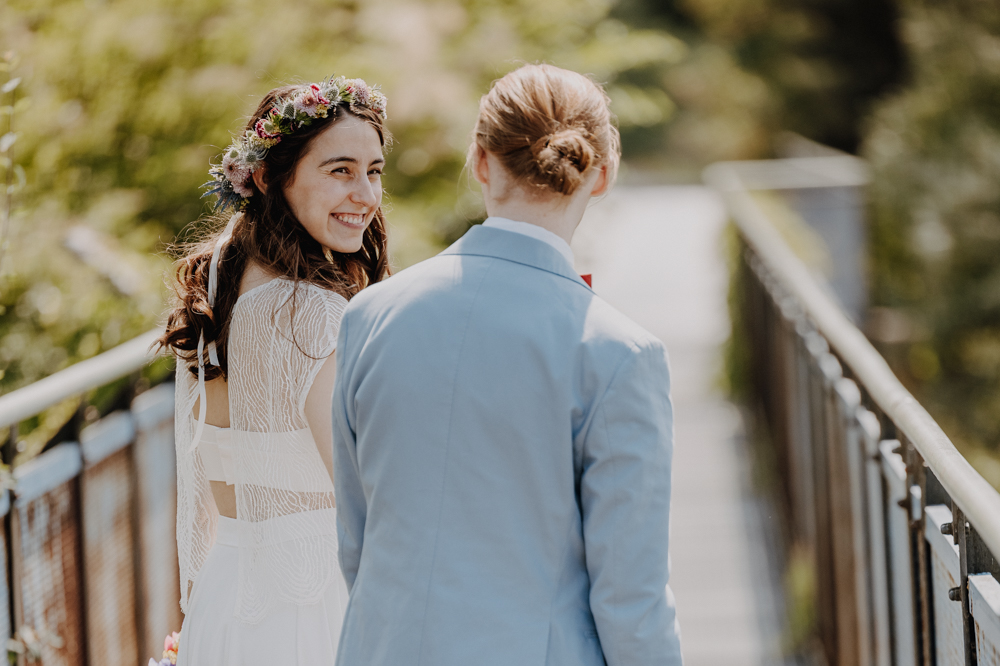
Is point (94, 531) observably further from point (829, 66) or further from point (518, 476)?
point (829, 66)

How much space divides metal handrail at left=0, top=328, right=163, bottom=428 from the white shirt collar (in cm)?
98

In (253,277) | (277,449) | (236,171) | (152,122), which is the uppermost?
(152,122)

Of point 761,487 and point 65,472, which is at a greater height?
point 65,472

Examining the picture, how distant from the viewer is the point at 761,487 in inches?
253

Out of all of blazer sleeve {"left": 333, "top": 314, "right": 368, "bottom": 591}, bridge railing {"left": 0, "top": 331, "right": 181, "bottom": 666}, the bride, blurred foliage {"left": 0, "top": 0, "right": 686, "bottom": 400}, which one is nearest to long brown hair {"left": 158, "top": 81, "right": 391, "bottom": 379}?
the bride

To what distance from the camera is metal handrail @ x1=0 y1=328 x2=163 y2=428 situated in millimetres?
2443

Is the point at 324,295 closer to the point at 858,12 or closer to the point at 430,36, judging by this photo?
the point at 430,36

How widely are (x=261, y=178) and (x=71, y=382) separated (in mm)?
991

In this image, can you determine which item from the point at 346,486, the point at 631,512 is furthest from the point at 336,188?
the point at 631,512

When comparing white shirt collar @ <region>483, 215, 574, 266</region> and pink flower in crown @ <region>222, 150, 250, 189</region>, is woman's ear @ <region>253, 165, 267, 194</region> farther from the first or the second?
white shirt collar @ <region>483, 215, 574, 266</region>

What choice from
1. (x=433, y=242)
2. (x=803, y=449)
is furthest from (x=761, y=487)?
(x=433, y=242)

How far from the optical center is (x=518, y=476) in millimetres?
1552

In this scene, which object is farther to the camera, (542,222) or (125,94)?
(125,94)

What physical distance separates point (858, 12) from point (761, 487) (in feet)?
87.5
